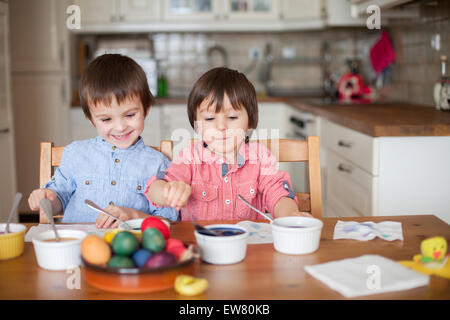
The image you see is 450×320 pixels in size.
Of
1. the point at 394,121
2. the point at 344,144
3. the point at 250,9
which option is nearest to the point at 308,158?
the point at 394,121

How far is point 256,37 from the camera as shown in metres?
4.45

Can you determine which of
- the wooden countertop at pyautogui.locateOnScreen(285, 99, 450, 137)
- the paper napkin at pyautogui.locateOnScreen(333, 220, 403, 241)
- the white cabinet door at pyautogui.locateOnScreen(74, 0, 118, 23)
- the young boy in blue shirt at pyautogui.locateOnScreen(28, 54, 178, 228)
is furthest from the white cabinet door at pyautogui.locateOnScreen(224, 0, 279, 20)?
the paper napkin at pyautogui.locateOnScreen(333, 220, 403, 241)

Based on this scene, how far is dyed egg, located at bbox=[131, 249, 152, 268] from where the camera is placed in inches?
31.0

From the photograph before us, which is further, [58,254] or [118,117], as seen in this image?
[118,117]

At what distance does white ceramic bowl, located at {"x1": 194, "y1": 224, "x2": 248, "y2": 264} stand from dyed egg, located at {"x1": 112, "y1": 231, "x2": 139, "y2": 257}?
0.14m

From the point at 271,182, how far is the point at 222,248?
518mm

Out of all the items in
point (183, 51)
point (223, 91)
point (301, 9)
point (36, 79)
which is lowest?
point (223, 91)

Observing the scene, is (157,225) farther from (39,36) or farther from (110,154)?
(39,36)

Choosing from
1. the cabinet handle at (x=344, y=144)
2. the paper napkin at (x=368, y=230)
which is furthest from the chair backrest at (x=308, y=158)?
the cabinet handle at (x=344, y=144)

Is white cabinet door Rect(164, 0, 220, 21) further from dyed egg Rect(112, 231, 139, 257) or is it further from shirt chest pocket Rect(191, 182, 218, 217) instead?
dyed egg Rect(112, 231, 139, 257)

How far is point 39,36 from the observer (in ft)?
12.3

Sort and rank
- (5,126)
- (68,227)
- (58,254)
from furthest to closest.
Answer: (5,126) → (68,227) → (58,254)

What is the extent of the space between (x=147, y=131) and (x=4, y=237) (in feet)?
9.73

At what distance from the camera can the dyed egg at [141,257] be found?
2.58ft
